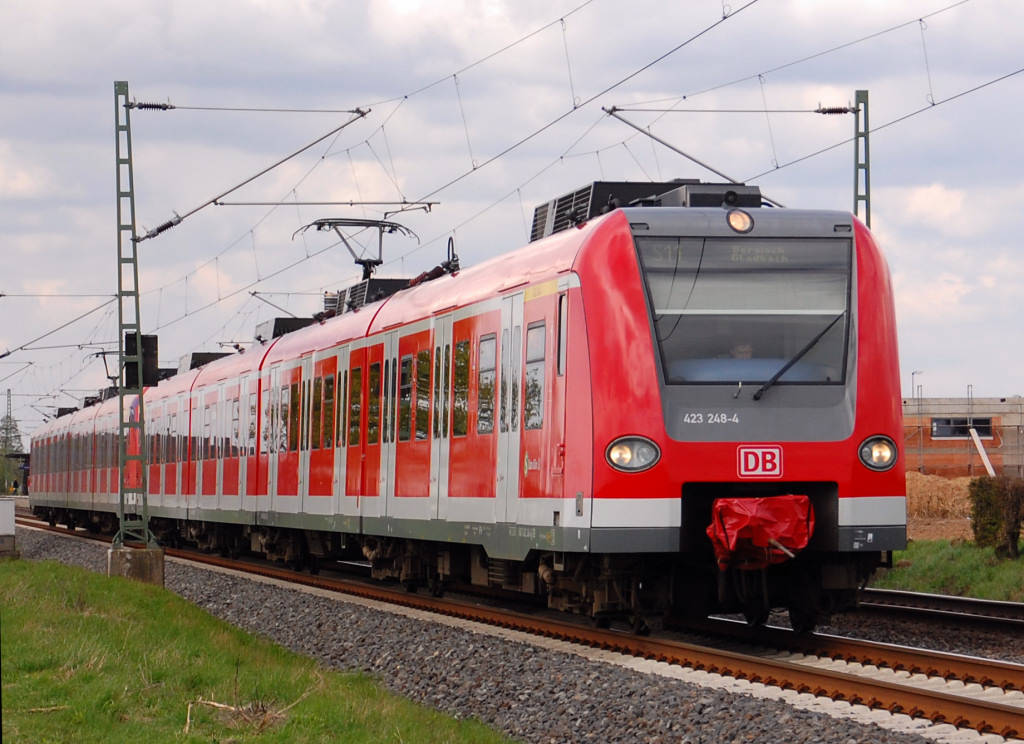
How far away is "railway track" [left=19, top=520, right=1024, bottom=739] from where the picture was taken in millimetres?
8695

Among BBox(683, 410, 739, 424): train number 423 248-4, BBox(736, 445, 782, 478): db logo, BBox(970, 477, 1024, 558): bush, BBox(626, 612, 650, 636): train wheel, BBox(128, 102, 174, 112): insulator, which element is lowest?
BBox(626, 612, 650, 636): train wheel

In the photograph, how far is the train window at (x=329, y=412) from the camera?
20766 millimetres

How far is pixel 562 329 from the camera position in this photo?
41.5ft

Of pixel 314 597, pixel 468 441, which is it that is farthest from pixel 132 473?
pixel 468 441

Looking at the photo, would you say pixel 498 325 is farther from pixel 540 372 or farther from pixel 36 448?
pixel 36 448

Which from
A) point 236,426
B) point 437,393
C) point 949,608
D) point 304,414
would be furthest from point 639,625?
point 236,426

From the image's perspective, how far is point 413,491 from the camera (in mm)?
16891

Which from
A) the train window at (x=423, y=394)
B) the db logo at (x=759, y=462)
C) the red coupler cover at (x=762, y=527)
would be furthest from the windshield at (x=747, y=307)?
the train window at (x=423, y=394)

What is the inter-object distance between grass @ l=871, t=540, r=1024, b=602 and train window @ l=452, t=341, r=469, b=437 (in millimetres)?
6239

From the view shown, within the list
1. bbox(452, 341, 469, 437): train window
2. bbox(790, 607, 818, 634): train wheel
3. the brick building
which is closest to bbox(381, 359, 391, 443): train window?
bbox(452, 341, 469, 437): train window

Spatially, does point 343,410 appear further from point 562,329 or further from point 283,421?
point 562,329

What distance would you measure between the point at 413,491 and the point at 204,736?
8.59 m

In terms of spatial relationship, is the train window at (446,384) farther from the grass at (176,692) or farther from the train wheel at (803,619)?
the train wheel at (803,619)

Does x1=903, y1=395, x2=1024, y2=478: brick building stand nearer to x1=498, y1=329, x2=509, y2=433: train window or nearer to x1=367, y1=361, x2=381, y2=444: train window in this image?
x1=367, y1=361, x2=381, y2=444: train window
